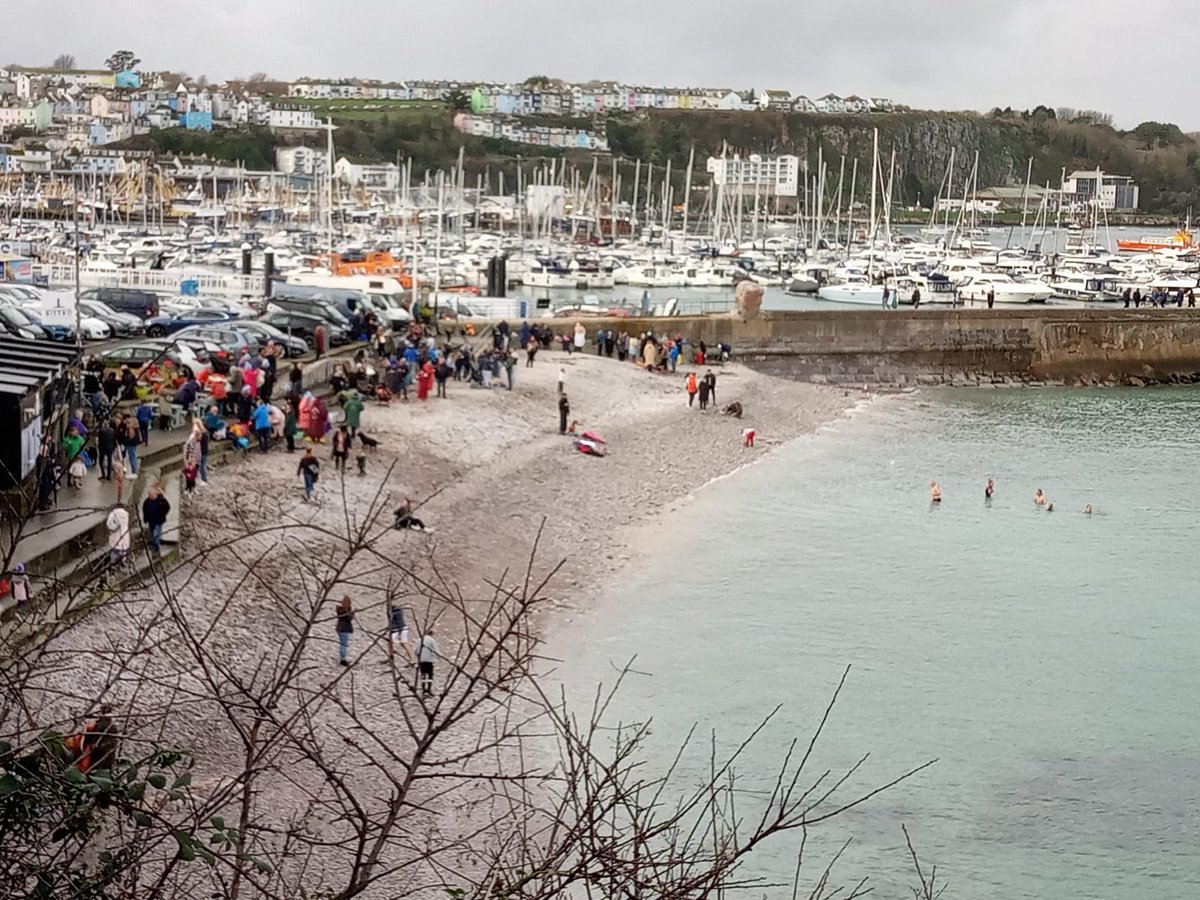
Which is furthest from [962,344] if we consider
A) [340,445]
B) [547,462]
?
[340,445]

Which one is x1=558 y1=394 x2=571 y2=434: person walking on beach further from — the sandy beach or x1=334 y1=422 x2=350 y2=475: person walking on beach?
x1=334 y1=422 x2=350 y2=475: person walking on beach

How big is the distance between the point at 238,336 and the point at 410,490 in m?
7.06

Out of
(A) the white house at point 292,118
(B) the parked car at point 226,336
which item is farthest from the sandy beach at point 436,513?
(A) the white house at point 292,118

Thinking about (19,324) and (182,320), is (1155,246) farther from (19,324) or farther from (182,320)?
(19,324)

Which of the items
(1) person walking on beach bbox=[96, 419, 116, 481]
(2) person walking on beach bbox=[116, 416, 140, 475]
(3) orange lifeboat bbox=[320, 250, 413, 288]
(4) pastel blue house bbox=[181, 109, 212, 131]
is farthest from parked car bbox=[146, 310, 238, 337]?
(4) pastel blue house bbox=[181, 109, 212, 131]

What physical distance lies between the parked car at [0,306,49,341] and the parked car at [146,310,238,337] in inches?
111

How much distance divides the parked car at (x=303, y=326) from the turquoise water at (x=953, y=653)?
872 centimetres

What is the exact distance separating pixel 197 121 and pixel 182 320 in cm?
14322

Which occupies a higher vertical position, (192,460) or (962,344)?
(192,460)

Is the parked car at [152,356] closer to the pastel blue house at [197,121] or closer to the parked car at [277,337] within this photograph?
the parked car at [277,337]

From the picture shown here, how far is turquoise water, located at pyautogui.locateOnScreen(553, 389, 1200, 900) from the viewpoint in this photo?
13945 millimetres

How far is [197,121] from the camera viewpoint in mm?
170750

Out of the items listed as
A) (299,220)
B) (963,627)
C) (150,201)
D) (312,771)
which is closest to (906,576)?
(963,627)

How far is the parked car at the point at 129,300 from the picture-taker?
3697 cm
